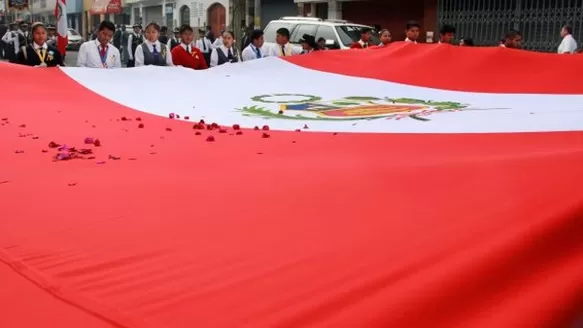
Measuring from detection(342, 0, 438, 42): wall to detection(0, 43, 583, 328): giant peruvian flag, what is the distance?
1106cm

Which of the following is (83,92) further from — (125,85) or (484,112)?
(484,112)

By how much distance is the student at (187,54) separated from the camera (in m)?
7.16

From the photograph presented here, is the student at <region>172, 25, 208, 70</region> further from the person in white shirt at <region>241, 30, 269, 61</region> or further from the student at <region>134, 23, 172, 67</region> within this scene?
the person in white shirt at <region>241, 30, 269, 61</region>

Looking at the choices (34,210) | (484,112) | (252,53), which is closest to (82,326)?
(34,210)

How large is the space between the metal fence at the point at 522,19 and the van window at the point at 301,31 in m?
3.28

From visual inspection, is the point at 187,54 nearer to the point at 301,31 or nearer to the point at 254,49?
the point at 254,49

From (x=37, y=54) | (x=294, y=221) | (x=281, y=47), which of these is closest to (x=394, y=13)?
(x=281, y=47)

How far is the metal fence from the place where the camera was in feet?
38.0

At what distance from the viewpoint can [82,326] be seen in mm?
1306

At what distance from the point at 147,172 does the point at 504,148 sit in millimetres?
1455

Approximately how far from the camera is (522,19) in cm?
1212

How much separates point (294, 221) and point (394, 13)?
1475 centimetres

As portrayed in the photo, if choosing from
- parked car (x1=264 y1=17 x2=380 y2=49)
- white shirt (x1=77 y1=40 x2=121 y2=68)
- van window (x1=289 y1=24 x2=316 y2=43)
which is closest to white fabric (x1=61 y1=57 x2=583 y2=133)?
white shirt (x1=77 y1=40 x2=121 y2=68)

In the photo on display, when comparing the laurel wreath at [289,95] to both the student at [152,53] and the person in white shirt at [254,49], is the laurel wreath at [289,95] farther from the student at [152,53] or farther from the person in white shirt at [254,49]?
the person in white shirt at [254,49]
